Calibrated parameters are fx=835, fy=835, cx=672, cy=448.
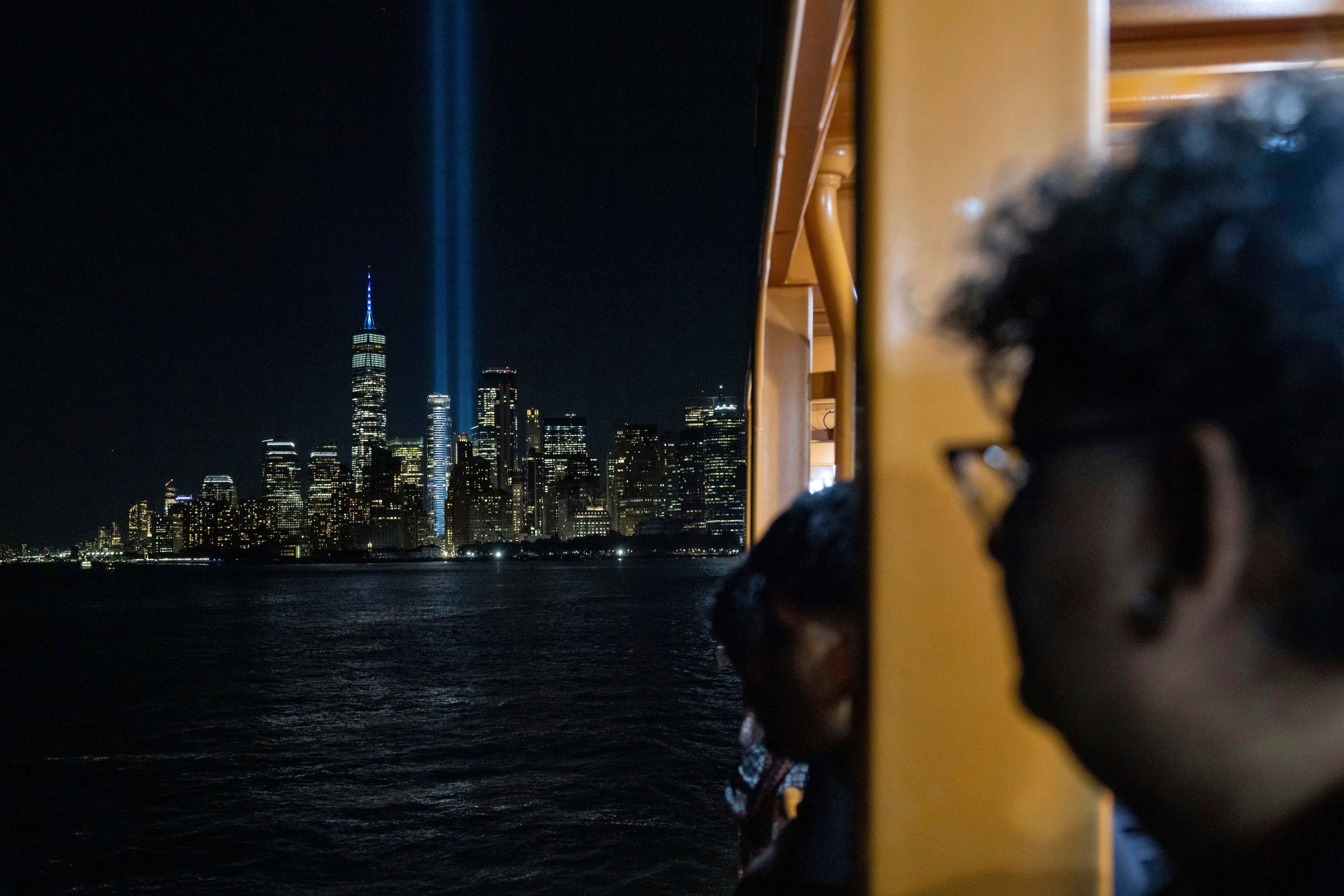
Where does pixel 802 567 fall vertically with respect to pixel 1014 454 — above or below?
below

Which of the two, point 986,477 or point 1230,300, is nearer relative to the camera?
point 1230,300

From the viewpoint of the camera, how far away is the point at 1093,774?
0.72 meters

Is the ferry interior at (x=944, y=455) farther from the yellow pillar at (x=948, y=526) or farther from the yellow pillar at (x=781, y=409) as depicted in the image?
the yellow pillar at (x=781, y=409)

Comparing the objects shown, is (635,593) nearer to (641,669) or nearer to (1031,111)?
(641,669)

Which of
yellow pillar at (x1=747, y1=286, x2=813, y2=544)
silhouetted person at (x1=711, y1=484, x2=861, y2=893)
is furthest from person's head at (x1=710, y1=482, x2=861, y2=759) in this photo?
yellow pillar at (x1=747, y1=286, x2=813, y2=544)

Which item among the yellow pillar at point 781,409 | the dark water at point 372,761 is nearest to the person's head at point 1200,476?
the yellow pillar at point 781,409

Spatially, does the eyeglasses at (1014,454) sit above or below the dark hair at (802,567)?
above

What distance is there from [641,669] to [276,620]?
38194mm

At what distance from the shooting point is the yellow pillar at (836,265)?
361 cm

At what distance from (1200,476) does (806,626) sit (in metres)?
0.76

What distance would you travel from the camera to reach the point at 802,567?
53.3 inches

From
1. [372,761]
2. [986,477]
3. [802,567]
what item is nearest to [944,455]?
[986,477]

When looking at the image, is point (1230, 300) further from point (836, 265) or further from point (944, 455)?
point (836, 265)

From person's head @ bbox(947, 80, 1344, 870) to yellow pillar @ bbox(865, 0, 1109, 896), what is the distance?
0.72 feet
